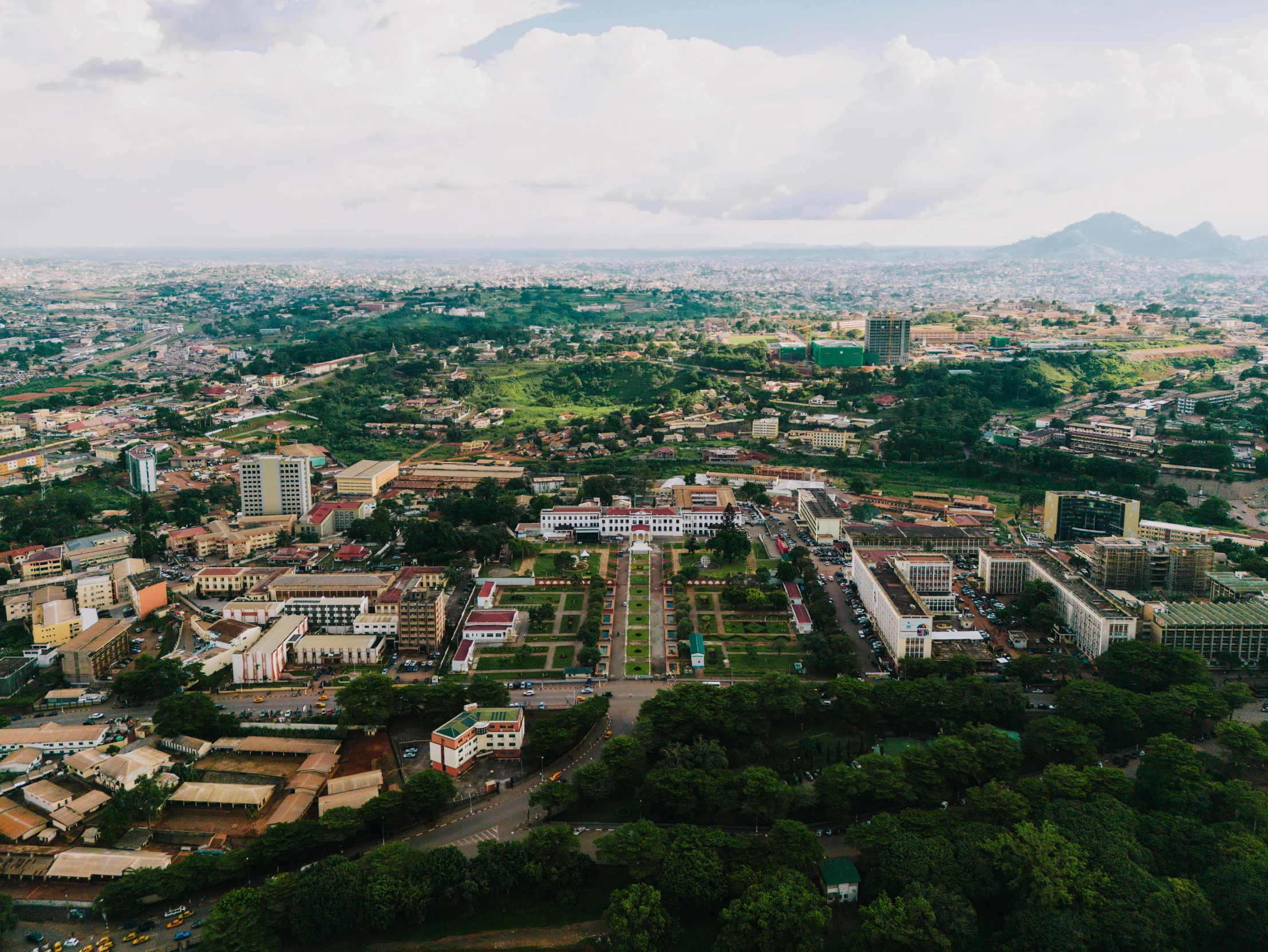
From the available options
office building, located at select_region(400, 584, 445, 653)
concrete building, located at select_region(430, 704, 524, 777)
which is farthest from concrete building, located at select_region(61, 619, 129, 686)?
concrete building, located at select_region(430, 704, 524, 777)

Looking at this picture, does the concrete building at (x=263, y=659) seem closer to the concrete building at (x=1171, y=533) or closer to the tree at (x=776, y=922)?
the tree at (x=776, y=922)

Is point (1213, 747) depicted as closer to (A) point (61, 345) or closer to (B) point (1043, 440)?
(B) point (1043, 440)

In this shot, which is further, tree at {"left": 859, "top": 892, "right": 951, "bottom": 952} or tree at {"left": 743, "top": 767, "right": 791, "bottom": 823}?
tree at {"left": 743, "top": 767, "right": 791, "bottom": 823}

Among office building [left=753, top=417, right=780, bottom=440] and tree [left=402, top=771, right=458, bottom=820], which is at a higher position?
office building [left=753, top=417, right=780, bottom=440]

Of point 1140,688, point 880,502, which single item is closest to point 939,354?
point 880,502

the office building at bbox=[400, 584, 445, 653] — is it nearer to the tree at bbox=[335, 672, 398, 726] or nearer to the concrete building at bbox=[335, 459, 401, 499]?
the tree at bbox=[335, 672, 398, 726]

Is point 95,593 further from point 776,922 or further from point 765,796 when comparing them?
point 776,922

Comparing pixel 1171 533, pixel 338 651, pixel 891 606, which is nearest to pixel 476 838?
pixel 338 651
